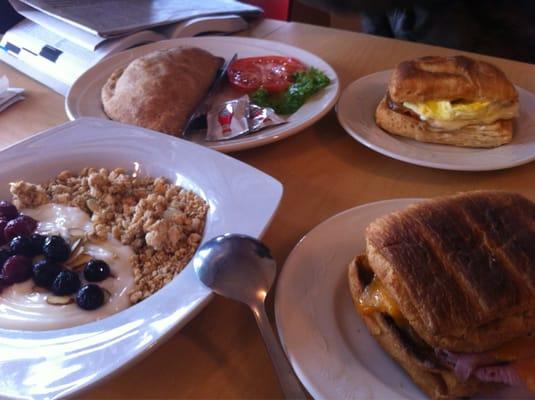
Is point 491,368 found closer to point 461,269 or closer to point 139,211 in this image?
point 461,269

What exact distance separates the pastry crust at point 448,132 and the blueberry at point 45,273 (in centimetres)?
74

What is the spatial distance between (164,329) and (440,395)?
0.33m

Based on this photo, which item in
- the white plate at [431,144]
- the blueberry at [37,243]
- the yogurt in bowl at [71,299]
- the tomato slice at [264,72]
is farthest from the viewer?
the tomato slice at [264,72]

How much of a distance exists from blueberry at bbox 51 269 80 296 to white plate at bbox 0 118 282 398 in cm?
9

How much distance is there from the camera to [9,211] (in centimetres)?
85

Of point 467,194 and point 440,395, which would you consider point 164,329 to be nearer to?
point 440,395

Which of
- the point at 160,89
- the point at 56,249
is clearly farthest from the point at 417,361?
the point at 160,89

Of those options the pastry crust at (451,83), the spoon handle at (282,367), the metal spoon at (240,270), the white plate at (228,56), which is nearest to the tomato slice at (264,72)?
the white plate at (228,56)

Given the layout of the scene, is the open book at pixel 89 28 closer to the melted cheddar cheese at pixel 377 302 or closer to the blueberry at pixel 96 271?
the blueberry at pixel 96 271

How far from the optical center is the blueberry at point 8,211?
844 millimetres

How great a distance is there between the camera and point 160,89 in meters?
1.15

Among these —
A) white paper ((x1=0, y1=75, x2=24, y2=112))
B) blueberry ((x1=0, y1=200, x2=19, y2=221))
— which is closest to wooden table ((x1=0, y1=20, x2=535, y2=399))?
white paper ((x1=0, y1=75, x2=24, y2=112))

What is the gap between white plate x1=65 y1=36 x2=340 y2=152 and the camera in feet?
3.41

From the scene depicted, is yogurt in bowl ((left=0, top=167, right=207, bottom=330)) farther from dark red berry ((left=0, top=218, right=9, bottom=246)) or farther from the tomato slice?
the tomato slice
